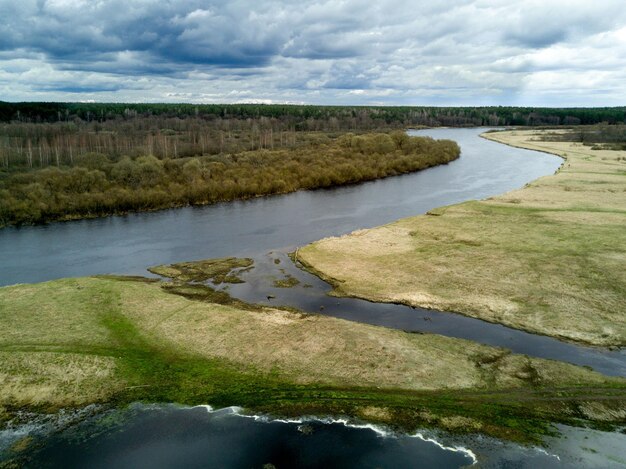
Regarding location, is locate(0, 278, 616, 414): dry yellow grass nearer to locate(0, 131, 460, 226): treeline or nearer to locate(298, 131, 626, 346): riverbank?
locate(298, 131, 626, 346): riverbank

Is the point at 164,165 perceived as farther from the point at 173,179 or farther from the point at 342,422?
the point at 342,422

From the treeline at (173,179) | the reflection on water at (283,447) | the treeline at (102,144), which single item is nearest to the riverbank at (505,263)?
the reflection on water at (283,447)

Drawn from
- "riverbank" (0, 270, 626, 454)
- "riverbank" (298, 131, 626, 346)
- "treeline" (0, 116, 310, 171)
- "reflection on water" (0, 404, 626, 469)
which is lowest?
"reflection on water" (0, 404, 626, 469)

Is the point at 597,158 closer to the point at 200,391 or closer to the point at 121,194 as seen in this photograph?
the point at 121,194

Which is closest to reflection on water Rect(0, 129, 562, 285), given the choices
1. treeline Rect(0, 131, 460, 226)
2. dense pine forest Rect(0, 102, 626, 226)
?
treeline Rect(0, 131, 460, 226)

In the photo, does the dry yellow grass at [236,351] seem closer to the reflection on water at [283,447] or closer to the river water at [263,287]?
the river water at [263,287]

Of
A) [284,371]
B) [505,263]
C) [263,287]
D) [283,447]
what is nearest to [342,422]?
[283,447]
